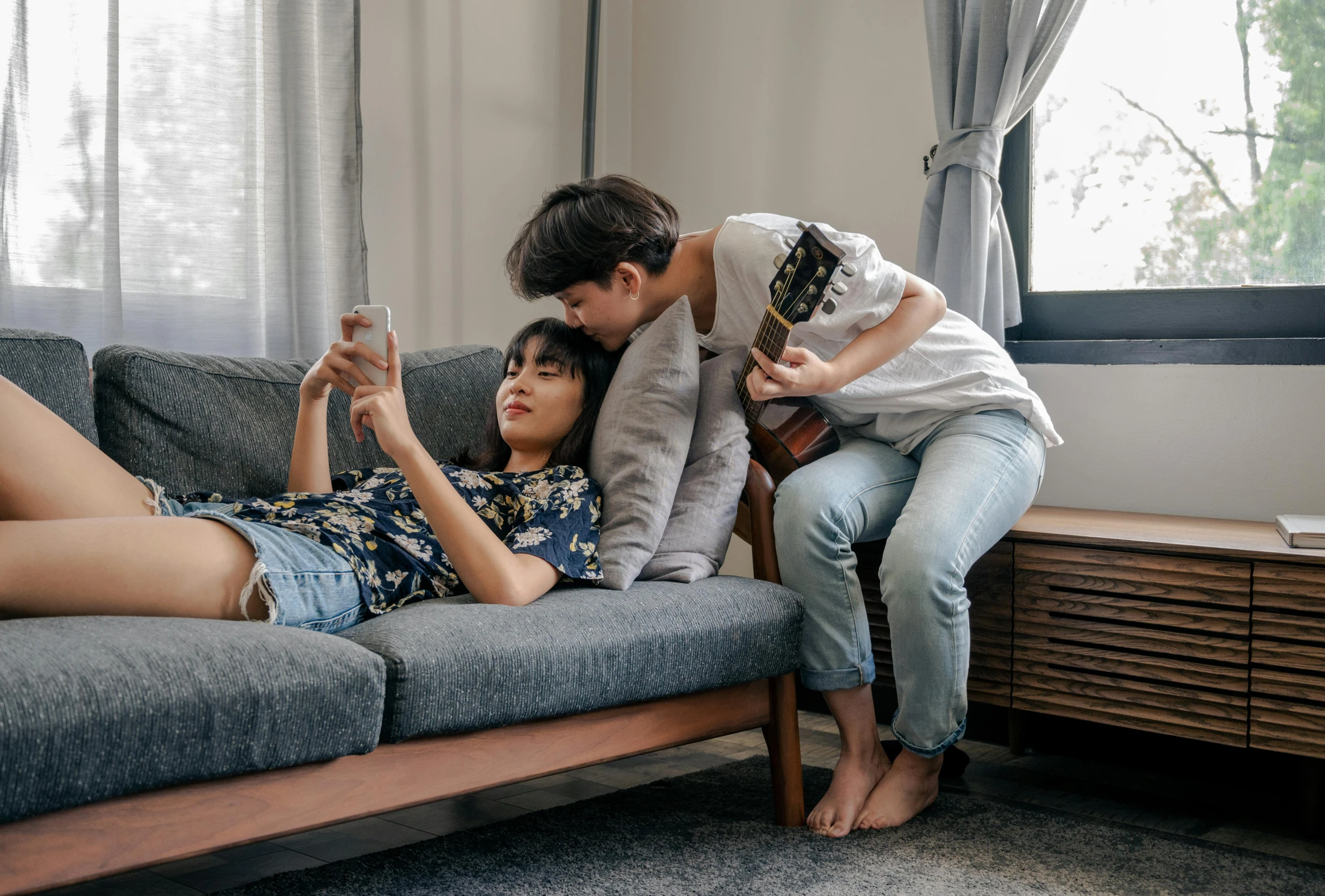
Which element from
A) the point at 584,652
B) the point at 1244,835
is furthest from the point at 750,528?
the point at 1244,835

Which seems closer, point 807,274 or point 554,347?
point 807,274

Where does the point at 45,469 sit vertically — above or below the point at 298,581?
above

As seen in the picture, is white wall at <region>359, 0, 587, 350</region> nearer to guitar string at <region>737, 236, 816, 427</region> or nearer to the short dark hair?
the short dark hair

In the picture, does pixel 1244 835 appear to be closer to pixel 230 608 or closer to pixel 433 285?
pixel 230 608

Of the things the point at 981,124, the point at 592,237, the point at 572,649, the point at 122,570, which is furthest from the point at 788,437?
the point at 122,570

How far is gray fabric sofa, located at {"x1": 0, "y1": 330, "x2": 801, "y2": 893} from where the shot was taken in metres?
0.97

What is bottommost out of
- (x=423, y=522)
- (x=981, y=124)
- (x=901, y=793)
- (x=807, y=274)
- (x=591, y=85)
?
(x=901, y=793)

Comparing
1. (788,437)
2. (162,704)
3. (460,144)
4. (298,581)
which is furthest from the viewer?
(460,144)

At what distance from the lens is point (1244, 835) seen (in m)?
1.75

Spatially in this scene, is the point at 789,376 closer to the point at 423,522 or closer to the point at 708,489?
the point at 708,489

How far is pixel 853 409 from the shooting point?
1900 mm

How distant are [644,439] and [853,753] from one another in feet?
1.94

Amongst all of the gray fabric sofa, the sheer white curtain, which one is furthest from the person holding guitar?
the sheer white curtain

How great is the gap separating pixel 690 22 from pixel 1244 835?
2.41 meters
